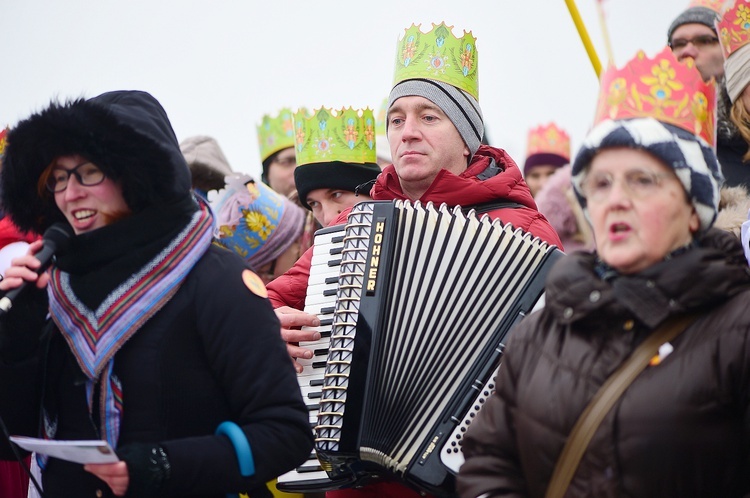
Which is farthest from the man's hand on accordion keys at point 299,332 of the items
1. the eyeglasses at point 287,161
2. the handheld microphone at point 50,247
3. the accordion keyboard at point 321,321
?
the eyeglasses at point 287,161

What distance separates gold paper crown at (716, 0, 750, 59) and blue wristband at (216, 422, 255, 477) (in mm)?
2651

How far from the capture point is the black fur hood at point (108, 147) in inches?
137

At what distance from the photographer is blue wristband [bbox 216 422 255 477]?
132 inches

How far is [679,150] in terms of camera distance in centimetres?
303

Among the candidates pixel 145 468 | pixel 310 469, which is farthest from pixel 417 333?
pixel 145 468

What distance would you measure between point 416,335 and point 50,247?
1.29 meters

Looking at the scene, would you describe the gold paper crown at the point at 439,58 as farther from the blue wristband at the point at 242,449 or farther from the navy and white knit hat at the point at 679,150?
the blue wristband at the point at 242,449

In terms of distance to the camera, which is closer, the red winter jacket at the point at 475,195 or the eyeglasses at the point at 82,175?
the eyeglasses at the point at 82,175

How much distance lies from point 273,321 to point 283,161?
186 inches

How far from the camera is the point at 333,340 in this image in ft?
13.8

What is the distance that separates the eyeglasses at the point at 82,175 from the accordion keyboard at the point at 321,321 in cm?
108

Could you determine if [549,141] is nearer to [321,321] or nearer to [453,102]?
[453,102]

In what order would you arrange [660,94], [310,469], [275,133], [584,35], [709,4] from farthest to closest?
[275,133] < [709,4] < [584,35] < [310,469] < [660,94]

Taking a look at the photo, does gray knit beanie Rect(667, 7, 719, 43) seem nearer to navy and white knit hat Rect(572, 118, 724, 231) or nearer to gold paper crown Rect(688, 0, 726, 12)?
gold paper crown Rect(688, 0, 726, 12)
